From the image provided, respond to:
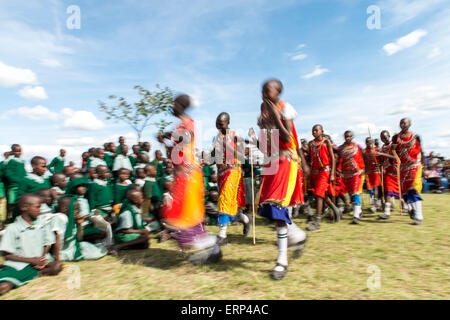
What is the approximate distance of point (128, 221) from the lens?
16.8 ft

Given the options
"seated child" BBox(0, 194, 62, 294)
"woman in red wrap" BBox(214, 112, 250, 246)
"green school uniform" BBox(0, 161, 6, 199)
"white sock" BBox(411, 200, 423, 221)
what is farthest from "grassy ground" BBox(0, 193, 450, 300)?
"green school uniform" BBox(0, 161, 6, 199)

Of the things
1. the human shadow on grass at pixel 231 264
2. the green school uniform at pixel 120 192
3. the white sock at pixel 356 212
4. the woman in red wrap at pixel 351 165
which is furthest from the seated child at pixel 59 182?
the woman in red wrap at pixel 351 165

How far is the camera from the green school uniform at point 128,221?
505 cm

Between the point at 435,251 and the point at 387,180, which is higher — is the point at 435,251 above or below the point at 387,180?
below

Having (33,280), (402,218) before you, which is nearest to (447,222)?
(402,218)

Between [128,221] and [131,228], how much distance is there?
0.13 meters

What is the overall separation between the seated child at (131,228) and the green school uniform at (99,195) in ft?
3.46

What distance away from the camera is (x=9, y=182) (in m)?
6.65

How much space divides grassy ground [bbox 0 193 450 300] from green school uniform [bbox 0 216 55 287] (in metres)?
0.14

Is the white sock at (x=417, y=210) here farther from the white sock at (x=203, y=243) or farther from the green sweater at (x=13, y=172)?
the green sweater at (x=13, y=172)

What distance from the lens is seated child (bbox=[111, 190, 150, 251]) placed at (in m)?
5.02
